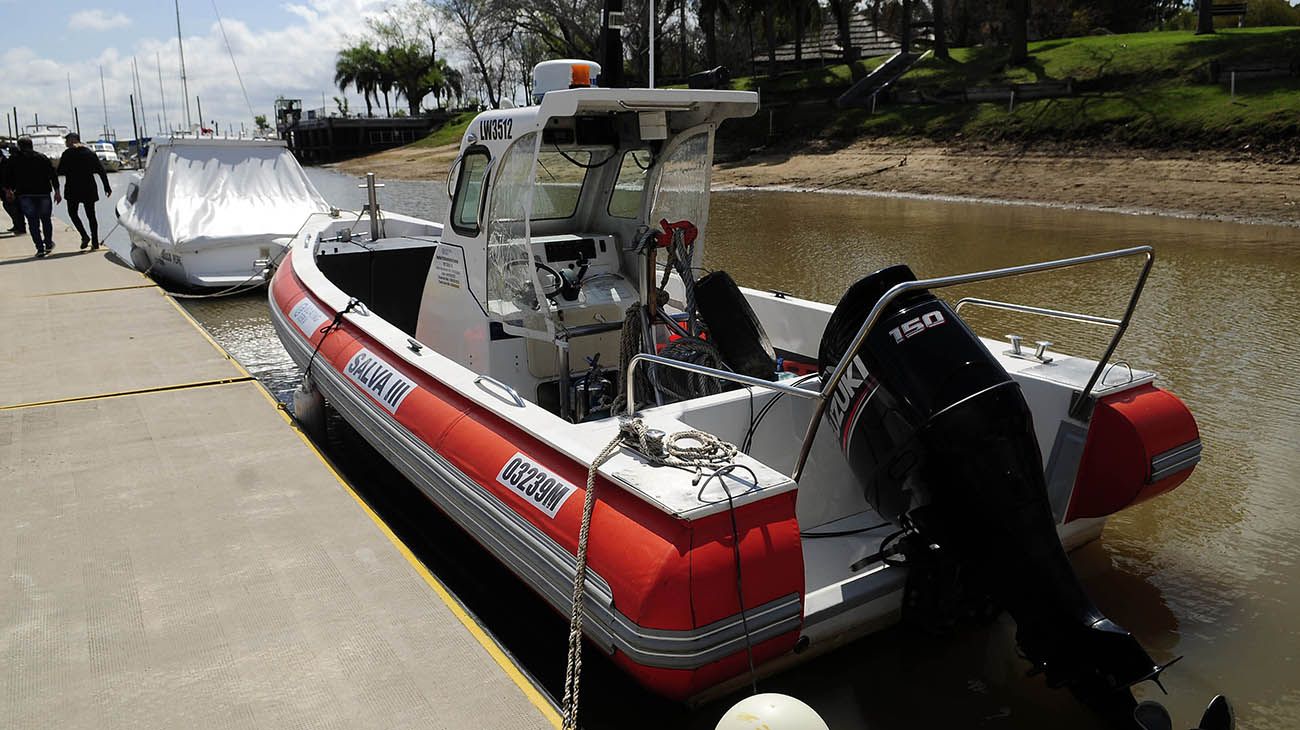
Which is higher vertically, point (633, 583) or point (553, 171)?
point (553, 171)

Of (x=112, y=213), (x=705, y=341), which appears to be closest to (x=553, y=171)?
(x=705, y=341)

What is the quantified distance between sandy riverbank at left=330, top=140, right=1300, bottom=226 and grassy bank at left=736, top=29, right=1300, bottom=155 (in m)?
0.59

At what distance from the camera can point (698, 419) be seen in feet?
11.6

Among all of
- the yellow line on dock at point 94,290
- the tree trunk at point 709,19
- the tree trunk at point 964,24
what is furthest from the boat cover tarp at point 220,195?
the tree trunk at point 964,24

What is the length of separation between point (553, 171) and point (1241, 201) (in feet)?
45.0

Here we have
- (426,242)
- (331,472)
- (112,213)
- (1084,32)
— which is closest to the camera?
(331,472)

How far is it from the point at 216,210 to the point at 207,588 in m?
8.47

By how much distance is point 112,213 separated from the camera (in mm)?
21750

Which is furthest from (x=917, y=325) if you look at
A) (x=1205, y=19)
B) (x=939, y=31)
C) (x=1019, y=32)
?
(x=939, y=31)

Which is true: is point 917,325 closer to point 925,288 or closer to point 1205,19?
point 925,288

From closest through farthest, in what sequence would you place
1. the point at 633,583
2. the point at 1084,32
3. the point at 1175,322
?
the point at 633,583 → the point at 1175,322 → the point at 1084,32

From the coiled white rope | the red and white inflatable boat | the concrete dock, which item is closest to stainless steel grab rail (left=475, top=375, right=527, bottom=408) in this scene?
the red and white inflatable boat

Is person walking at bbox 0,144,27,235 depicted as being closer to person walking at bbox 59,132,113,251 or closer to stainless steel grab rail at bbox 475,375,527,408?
person walking at bbox 59,132,113,251

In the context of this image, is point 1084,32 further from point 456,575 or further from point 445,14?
point 456,575
